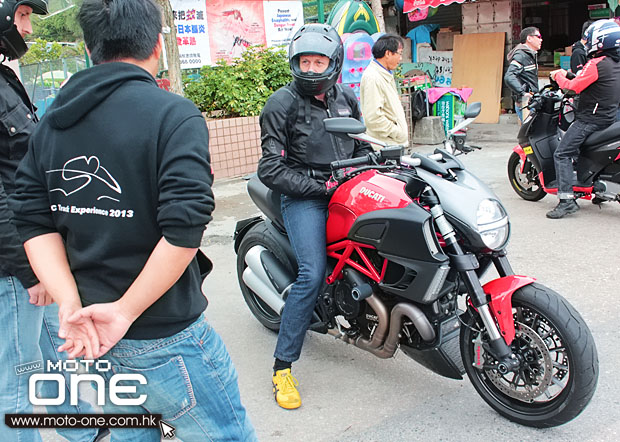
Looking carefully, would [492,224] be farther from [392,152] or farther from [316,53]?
[316,53]

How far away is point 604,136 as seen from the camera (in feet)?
19.0

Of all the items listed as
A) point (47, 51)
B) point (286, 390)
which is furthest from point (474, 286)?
point (47, 51)

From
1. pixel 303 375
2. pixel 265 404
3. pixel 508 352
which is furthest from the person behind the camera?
pixel 303 375

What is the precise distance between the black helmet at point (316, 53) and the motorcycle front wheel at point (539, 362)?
142 cm

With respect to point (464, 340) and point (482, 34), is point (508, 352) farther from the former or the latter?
point (482, 34)

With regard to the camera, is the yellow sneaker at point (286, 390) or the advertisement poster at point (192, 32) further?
the advertisement poster at point (192, 32)

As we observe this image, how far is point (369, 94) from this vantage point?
496 cm

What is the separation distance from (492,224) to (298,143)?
1.15 meters

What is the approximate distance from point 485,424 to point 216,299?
244 cm

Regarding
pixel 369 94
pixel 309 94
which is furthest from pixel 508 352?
pixel 369 94

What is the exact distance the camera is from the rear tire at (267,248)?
12.1 feet

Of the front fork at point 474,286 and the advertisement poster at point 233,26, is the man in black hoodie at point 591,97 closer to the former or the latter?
the front fork at point 474,286

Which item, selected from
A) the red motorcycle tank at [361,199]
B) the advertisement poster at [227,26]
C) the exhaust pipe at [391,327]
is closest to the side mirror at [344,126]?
the red motorcycle tank at [361,199]

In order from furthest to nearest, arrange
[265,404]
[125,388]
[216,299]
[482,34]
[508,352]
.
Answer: [482,34]
[216,299]
[265,404]
[508,352]
[125,388]
